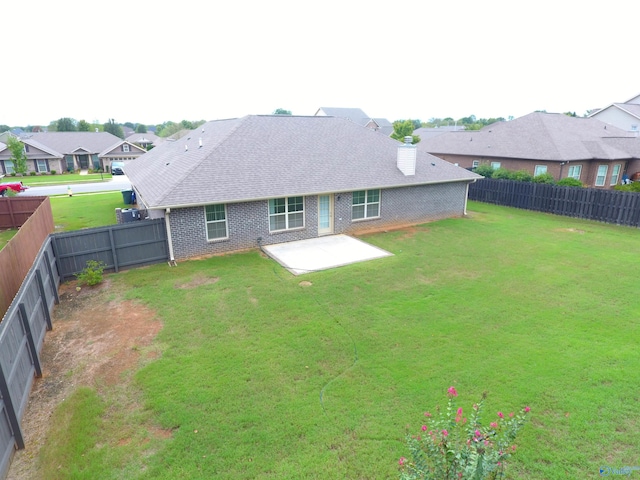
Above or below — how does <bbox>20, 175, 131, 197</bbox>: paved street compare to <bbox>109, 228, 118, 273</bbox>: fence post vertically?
below

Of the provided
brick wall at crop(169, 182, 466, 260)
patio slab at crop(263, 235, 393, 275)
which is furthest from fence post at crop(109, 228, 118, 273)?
patio slab at crop(263, 235, 393, 275)

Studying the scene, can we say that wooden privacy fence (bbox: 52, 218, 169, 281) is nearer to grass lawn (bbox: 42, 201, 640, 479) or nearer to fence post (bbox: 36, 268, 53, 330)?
grass lawn (bbox: 42, 201, 640, 479)

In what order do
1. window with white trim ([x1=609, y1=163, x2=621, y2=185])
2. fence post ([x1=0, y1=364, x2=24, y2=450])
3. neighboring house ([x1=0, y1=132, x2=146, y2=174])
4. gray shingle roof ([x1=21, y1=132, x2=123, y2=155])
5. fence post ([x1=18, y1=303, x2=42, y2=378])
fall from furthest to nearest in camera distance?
1. gray shingle roof ([x1=21, y1=132, x2=123, y2=155])
2. neighboring house ([x1=0, y1=132, x2=146, y2=174])
3. window with white trim ([x1=609, y1=163, x2=621, y2=185])
4. fence post ([x1=18, y1=303, x2=42, y2=378])
5. fence post ([x1=0, y1=364, x2=24, y2=450])

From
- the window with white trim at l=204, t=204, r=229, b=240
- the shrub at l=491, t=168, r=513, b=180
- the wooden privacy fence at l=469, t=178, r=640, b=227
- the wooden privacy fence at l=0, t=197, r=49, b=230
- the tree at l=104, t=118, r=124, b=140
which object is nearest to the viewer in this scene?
the window with white trim at l=204, t=204, r=229, b=240

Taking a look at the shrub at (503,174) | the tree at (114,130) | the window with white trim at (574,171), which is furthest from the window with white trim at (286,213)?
the tree at (114,130)

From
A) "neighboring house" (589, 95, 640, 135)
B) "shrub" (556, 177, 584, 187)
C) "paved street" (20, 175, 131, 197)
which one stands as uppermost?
"neighboring house" (589, 95, 640, 135)

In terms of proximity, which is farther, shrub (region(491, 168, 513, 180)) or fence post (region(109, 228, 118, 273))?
shrub (region(491, 168, 513, 180))
